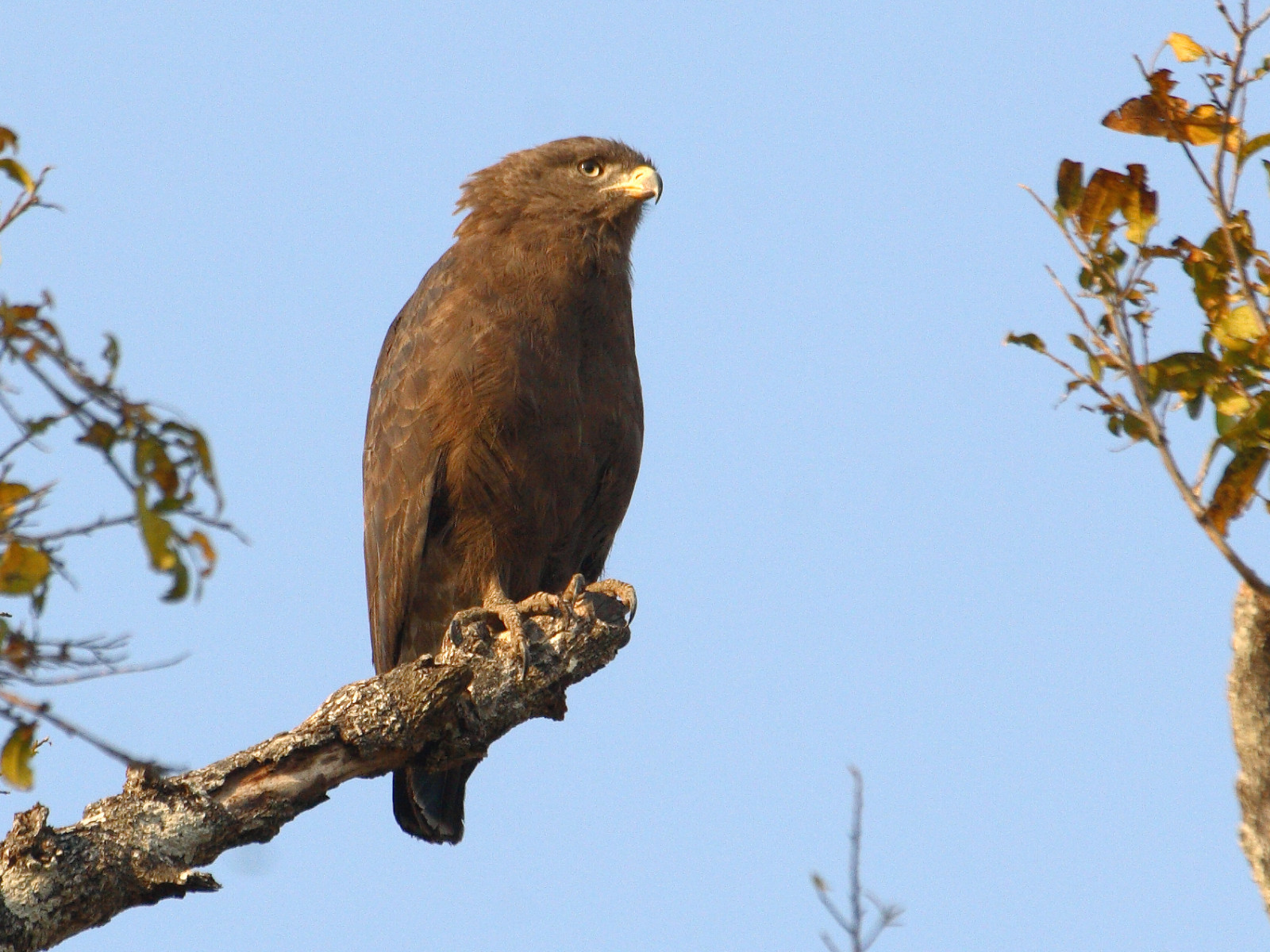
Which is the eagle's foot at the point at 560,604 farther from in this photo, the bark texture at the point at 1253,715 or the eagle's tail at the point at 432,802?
the bark texture at the point at 1253,715

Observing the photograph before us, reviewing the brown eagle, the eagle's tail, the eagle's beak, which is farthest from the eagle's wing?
the eagle's beak

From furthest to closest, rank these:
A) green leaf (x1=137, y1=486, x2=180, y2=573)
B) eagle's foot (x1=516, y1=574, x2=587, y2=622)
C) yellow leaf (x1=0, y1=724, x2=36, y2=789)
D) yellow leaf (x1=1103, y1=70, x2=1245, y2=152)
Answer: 1. eagle's foot (x1=516, y1=574, x2=587, y2=622)
2. yellow leaf (x1=1103, y1=70, x2=1245, y2=152)
3. yellow leaf (x1=0, y1=724, x2=36, y2=789)
4. green leaf (x1=137, y1=486, x2=180, y2=573)

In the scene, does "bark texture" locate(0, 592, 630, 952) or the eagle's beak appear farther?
the eagle's beak

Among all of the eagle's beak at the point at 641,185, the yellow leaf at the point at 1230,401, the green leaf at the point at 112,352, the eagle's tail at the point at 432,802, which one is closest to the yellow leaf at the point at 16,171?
the green leaf at the point at 112,352

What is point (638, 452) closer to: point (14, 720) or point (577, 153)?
point (577, 153)

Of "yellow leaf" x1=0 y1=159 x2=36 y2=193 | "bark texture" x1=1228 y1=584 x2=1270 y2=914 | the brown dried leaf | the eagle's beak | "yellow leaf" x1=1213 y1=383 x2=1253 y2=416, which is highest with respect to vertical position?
the eagle's beak

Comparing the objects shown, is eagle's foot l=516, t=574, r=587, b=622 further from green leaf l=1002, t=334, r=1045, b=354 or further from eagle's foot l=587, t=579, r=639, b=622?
green leaf l=1002, t=334, r=1045, b=354

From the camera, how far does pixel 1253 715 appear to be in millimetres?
3779

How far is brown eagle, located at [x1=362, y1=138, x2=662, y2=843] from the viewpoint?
6.03 meters

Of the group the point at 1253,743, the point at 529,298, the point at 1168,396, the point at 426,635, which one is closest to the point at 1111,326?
the point at 1168,396

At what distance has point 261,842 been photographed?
14.6 ft

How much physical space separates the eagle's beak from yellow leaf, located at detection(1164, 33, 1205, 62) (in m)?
3.01

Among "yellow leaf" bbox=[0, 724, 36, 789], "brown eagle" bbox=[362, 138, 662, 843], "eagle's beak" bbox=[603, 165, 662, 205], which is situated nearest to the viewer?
"yellow leaf" bbox=[0, 724, 36, 789]

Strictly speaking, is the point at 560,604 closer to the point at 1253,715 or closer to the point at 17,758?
the point at 1253,715
